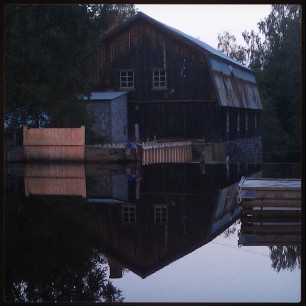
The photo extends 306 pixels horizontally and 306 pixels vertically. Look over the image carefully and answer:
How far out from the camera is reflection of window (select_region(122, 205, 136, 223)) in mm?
11878

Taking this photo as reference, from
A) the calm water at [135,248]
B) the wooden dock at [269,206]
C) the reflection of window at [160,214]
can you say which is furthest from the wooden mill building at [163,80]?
the wooden dock at [269,206]

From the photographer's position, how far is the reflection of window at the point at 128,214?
468 inches

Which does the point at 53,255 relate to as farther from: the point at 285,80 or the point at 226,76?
the point at 285,80

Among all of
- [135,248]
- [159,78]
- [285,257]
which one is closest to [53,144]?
[159,78]

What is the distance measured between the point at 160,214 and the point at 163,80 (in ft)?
67.5

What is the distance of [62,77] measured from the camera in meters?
27.6

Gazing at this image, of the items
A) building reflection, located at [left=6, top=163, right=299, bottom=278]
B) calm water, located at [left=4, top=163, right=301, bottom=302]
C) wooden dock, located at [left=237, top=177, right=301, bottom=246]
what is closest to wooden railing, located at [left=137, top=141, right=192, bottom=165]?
building reflection, located at [left=6, top=163, right=299, bottom=278]

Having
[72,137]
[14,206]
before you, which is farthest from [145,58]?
[14,206]

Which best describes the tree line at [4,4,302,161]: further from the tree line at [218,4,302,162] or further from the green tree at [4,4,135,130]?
the tree line at [218,4,302,162]

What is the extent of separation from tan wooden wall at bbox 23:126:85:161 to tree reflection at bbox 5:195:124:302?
11785 mm

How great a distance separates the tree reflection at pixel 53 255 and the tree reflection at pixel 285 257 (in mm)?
1884

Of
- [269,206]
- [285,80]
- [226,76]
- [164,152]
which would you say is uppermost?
[285,80]

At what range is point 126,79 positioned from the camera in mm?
33156

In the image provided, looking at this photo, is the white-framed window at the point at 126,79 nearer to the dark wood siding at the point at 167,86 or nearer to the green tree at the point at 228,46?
the dark wood siding at the point at 167,86
